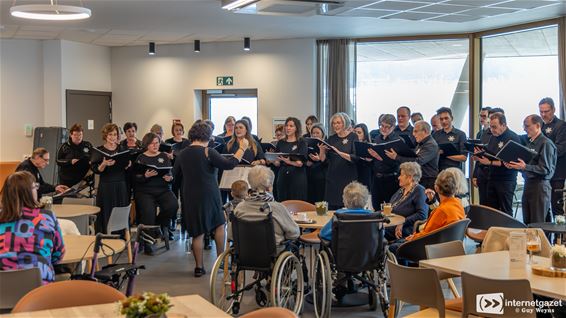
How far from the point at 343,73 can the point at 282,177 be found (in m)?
4.13

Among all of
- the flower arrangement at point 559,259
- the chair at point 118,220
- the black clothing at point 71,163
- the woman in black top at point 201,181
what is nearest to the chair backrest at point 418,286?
the flower arrangement at point 559,259

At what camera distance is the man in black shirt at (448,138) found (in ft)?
27.4

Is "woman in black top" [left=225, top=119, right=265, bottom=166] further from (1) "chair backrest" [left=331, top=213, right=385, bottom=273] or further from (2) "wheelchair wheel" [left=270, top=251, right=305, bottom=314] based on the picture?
(1) "chair backrest" [left=331, top=213, right=385, bottom=273]

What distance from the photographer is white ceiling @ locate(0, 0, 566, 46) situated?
8562 mm

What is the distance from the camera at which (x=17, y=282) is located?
12.4 feet

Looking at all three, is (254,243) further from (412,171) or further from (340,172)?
(340,172)

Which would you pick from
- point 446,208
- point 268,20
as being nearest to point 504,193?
point 446,208

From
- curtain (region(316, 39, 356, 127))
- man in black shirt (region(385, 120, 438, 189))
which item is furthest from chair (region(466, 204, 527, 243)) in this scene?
curtain (region(316, 39, 356, 127))

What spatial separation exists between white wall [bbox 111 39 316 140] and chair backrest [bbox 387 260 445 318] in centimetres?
897

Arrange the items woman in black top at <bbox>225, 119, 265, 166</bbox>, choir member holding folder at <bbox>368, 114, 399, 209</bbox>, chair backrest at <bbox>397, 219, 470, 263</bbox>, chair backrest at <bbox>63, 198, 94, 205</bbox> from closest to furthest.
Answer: chair backrest at <bbox>397, 219, 470, 263</bbox> → chair backrest at <bbox>63, 198, 94, 205</bbox> → choir member holding folder at <bbox>368, 114, 399, 209</bbox> → woman in black top at <bbox>225, 119, 265, 166</bbox>

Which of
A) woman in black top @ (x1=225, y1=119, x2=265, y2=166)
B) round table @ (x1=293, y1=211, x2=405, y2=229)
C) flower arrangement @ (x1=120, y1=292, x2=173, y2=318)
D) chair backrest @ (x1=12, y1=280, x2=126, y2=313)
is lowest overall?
round table @ (x1=293, y1=211, x2=405, y2=229)

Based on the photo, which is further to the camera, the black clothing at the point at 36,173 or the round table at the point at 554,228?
the black clothing at the point at 36,173

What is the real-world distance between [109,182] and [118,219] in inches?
60.4

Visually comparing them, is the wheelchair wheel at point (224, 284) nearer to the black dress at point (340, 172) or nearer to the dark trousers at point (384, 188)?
the black dress at point (340, 172)
